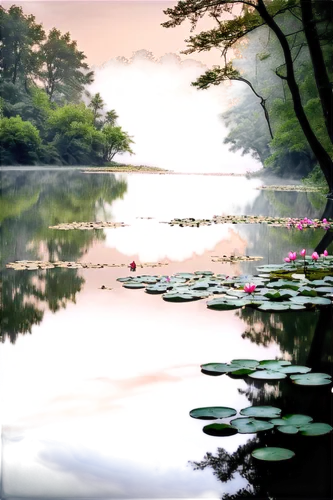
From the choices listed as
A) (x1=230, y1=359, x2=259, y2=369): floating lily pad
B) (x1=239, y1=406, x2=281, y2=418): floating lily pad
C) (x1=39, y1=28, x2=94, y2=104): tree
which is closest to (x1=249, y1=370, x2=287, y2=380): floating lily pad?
(x1=230, y1=359, x2=259, y2=369): floating lily pad

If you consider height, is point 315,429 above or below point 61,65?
below

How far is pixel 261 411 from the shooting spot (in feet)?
11.7

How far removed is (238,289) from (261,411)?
3467 mm

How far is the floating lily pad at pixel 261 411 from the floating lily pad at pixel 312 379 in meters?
0.49

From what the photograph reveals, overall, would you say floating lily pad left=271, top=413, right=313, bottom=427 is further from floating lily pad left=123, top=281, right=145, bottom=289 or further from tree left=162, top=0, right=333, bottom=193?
tree left=162, top=0, right=333, bottom=193

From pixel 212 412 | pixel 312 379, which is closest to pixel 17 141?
pixel 312 379

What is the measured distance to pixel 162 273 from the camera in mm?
8289

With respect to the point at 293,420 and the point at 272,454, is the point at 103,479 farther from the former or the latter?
the point at 293,420

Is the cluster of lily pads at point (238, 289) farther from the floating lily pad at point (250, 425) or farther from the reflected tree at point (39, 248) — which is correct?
the floating lily pad at point (250, 425)

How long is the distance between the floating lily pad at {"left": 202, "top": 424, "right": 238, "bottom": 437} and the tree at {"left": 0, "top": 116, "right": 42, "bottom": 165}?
155 ft

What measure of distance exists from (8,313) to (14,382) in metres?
1.92

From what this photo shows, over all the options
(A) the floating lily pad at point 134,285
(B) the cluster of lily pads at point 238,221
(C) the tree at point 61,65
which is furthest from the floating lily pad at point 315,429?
(C) the tree at point 61,65

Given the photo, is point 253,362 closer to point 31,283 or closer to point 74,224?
point 31,283

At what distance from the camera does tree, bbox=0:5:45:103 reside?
56469mm
